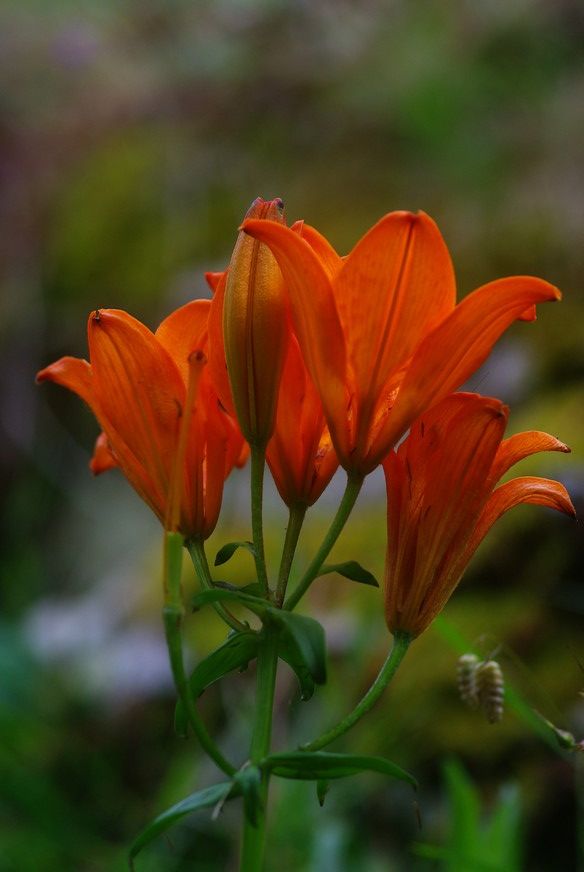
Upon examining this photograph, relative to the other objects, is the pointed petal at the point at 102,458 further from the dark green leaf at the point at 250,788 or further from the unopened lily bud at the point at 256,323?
the dark green leaf at the point at 250,788

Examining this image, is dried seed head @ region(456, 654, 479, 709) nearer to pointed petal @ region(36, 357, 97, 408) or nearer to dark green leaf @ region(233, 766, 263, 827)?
dark green leaf @ region(233, 766, 263, 827)

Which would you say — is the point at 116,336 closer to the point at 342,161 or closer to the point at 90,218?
the point at 342,161

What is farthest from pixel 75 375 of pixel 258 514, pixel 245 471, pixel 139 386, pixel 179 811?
pixel 245 471

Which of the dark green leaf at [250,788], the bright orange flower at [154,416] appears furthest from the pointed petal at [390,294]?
the dark green leaf at [250,788]

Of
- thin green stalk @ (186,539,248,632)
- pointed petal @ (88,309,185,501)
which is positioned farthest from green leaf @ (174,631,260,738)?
pointed petal @ (88,309,185,501)

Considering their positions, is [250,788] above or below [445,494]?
below

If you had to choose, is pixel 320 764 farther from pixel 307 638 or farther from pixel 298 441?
pixel 298 441

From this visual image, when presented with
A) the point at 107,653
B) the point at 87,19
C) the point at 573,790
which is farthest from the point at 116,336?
the point at 87,19
